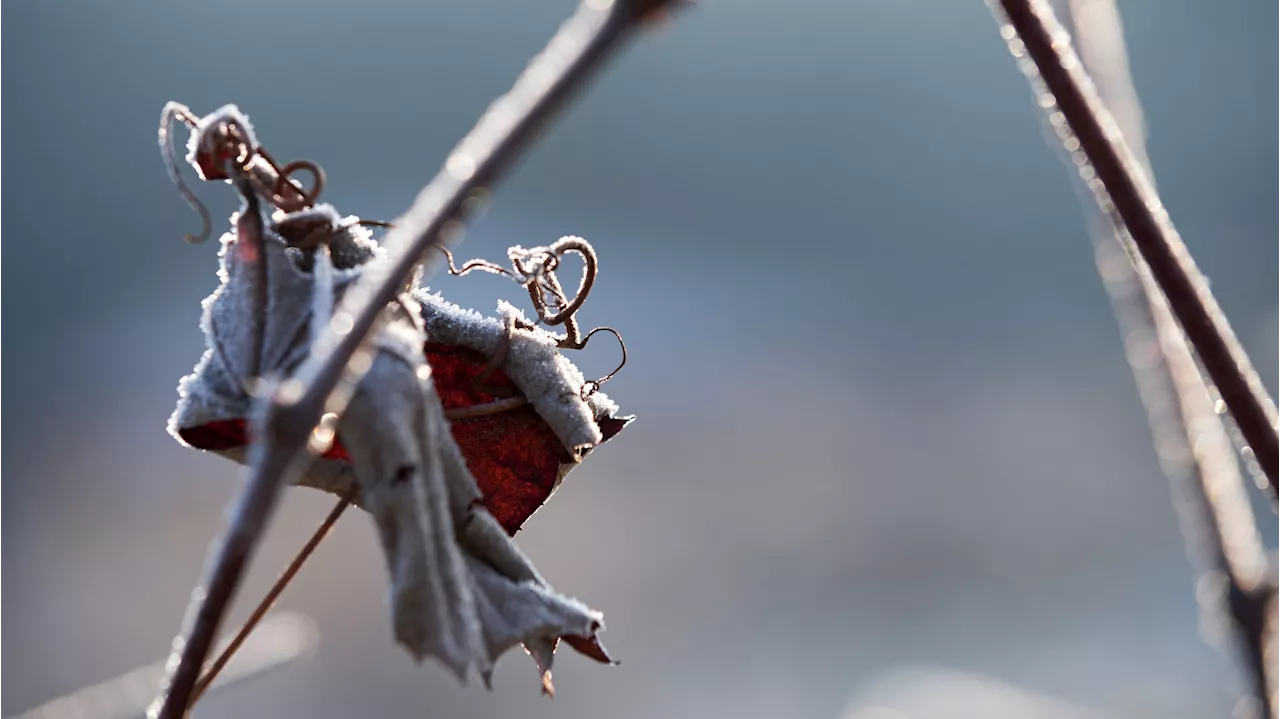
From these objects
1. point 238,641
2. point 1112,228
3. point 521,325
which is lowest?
point 238,641

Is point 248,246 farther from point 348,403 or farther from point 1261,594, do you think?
point 1261,594

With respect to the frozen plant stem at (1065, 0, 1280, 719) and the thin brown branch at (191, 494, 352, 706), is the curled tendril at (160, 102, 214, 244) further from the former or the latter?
the frozen plant stem at (1065, 0, 1280, 719)

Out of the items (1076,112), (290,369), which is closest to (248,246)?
(290,369)

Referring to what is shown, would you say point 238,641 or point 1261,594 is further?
point 238,641

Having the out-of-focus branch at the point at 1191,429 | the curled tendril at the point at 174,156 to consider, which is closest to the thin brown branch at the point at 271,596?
the curled tendril at the point at 174,156

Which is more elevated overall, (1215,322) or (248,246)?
(1215,322)

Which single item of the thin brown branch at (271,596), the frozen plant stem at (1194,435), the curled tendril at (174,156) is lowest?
the thin brown branch at (271,596)

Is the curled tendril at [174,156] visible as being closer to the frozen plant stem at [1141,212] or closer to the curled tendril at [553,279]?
the curled tendril at [553,279]
